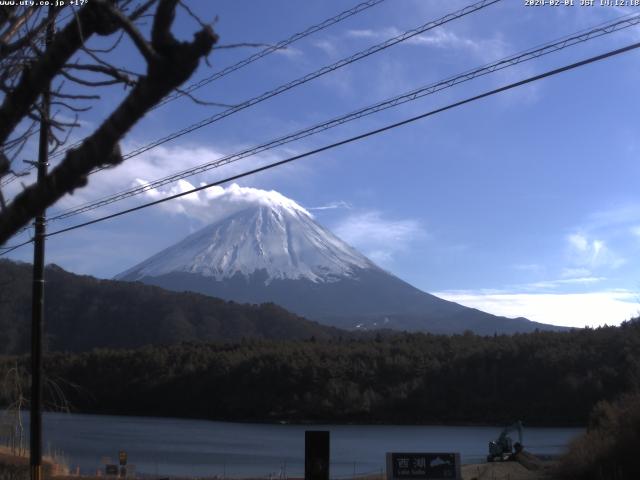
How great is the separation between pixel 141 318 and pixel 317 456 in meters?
113

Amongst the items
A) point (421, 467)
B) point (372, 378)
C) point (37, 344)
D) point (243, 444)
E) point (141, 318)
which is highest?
point (141, 318)

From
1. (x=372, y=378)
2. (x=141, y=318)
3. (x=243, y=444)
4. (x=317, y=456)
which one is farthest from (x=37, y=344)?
(x=141, y=318)

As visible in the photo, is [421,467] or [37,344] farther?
[421,467]

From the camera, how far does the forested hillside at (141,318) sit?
12150 cm

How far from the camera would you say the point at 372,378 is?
3044 inches

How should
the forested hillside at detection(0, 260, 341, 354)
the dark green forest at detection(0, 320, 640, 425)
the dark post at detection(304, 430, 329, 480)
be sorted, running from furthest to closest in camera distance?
1. the forested hillside at detection(0, 260, 341, 354)
2. the dark green forest at detection(0, 320, 640, 425)
3. the dark post at detection(304, 430, 329, 480)

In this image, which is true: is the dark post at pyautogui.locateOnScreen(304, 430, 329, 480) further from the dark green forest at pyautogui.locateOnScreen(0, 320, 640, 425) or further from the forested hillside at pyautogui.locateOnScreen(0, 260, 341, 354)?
the forested hillside at pyautogui.locateOnScreen(0, 260, 341, 354)

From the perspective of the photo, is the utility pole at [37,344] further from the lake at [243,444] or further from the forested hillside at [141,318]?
the forested hillside at [141,318]

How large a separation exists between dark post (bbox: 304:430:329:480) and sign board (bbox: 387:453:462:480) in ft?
15.3

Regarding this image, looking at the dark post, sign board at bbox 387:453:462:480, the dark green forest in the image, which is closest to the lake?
the dark green forest

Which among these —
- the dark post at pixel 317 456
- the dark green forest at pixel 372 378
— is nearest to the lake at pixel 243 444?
the dark green forest at pixel 372 378

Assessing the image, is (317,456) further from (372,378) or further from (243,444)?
(372,378)

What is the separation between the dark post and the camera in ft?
52.4

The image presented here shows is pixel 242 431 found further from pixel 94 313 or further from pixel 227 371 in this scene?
pixel 94 313
